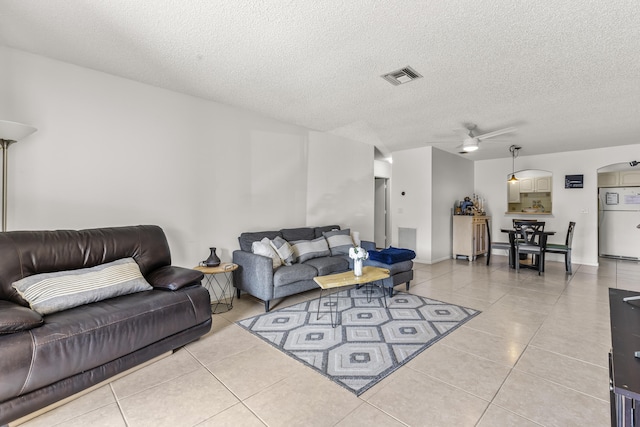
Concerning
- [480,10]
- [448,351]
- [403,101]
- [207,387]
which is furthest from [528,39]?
[207,387]

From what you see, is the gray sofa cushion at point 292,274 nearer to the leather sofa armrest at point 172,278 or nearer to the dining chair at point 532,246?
the leather sofa armrest at point 172,278

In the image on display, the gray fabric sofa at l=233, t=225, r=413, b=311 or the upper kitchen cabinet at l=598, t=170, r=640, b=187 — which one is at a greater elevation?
the upper kitchen cabinet at l=598, t=170, r=640, b=187

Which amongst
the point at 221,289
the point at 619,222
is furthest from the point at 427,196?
the point at 619,222

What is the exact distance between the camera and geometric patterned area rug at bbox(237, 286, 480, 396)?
7.20 feet

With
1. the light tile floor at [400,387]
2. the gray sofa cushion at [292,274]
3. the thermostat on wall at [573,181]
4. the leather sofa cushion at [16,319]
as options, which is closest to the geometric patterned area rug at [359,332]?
the light tile floor at [400,387]

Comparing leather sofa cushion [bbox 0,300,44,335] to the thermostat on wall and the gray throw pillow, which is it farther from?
the thermostat on wall

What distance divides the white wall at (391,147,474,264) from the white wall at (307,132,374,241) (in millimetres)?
960

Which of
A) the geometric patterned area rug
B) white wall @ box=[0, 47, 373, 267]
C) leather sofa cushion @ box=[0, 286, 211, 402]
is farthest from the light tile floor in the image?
white wall @ box=[0, 47, 373, 267]

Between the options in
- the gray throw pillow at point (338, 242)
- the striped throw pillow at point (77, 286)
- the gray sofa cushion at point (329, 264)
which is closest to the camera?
the striped throw pillow at point (77, 286)

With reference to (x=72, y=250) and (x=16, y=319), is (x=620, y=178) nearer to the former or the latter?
(x=72, y=250)

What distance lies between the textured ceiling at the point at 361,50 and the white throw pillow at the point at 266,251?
1797 millimetres

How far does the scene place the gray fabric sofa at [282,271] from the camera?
10.8ft

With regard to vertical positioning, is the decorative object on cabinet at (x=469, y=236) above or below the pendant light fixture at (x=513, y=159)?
below

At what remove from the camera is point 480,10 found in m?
1.94
